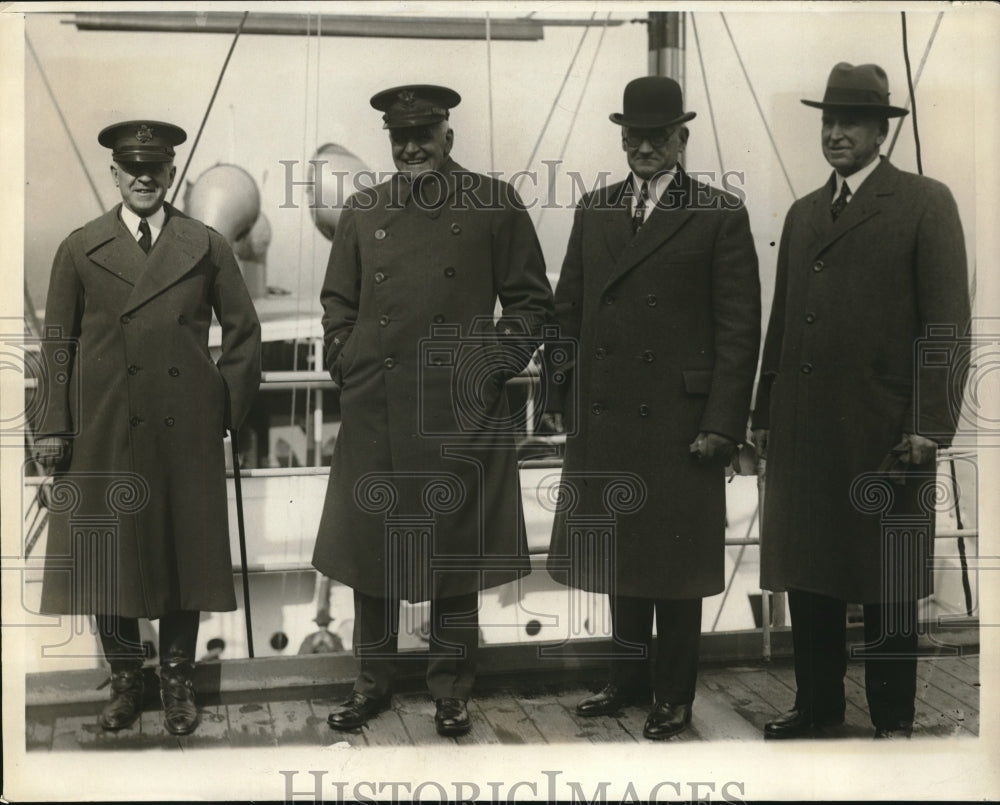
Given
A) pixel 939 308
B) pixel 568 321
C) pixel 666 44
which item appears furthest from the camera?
pixel 666 44

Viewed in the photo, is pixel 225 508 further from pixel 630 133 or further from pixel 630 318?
pixel 630 133

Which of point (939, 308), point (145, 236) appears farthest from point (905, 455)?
point (145, 236)

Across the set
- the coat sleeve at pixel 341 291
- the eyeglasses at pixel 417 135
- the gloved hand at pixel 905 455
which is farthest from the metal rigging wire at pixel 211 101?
the gloved hand at pixel 905 455

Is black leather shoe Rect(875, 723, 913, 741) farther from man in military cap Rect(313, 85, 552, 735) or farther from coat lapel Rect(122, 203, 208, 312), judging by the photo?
coat lapel Rect(122, 203, 208, 312)

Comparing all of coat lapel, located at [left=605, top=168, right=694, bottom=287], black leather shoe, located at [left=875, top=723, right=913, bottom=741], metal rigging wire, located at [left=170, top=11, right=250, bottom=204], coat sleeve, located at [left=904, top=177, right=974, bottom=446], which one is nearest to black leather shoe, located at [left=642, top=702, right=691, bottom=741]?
black leather shoe, located at [left=875, top=723, right=913, bottom=741]

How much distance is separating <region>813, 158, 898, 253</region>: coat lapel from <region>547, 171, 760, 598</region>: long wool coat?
0.75 ft

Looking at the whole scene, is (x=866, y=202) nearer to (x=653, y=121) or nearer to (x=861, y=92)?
(x=861, y=92)

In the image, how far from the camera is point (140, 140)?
130 inches

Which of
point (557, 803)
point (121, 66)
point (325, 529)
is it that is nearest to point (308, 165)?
point (121, 66)

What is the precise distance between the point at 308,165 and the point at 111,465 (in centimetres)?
111

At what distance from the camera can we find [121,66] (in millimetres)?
3463

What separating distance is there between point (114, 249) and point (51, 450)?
0.62m

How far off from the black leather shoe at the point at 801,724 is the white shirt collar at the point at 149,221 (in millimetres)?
2334

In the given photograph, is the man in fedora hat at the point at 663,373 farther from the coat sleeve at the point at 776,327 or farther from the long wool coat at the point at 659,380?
the coat sleeve at the point at 776,327
